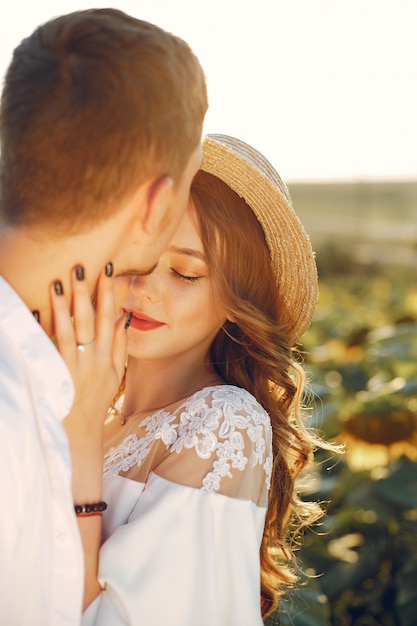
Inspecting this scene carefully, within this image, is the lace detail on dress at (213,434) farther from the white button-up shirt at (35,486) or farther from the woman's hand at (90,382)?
the white button-up shirt at (35,486)

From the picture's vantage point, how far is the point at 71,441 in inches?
70.0

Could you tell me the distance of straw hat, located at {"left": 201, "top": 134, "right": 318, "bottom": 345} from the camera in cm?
226

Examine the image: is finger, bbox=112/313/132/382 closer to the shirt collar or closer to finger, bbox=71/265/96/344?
finger, bbox=71/265/96/344

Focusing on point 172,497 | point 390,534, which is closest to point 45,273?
point 172,497

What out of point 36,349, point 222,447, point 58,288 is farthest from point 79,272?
point 222,447

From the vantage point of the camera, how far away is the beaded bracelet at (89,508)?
1.78 m

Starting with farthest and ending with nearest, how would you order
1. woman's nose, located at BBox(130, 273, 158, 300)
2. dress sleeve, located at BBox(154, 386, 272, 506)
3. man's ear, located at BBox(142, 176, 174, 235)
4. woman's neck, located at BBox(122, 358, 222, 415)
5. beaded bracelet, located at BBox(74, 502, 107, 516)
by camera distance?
woman's neck, located at BBox(122, 358, 222, 415) → woman's nose, located at BBox(130, 273, 158, 300) → dress sleeve, located at BBox(154, 386, 272, 506) → beaded bracelet, located at BBox(74, 502, 107, 516) → man's ear, located at BBox(142, 176, 174, 235)

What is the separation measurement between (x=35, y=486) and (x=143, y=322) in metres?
0.83

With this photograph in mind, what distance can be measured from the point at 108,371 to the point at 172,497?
1.03 ft

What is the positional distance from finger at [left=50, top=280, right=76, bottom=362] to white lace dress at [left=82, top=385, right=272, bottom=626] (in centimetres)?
40

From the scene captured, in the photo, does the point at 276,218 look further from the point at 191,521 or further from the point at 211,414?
the point at 191,521

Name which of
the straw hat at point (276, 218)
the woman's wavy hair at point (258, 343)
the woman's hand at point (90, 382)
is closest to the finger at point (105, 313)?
the woman's hand at point (90, 382)

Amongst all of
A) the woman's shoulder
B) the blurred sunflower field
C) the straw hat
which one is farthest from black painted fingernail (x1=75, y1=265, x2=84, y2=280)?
the blurred sunflower field

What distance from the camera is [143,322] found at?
2266 millimetres
